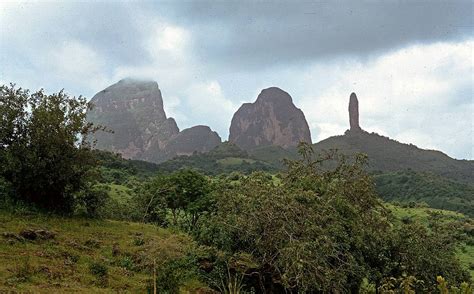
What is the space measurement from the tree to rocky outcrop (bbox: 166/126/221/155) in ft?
548

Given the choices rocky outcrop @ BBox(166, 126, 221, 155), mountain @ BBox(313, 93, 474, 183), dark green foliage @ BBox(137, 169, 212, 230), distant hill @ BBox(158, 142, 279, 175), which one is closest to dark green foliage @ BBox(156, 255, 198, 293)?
dark green foliage @ BBox(137, 169, 212, 230)

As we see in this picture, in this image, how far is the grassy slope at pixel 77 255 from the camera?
45.6 ft

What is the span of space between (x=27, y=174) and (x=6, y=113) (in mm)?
3252

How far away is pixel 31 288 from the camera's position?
12719 mm

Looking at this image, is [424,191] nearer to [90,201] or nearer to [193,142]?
[90,201]

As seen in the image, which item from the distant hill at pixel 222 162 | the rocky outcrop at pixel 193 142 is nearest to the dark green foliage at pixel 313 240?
the distant hill at pixel 222 162

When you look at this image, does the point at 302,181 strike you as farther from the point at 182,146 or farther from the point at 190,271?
the point at 182,146

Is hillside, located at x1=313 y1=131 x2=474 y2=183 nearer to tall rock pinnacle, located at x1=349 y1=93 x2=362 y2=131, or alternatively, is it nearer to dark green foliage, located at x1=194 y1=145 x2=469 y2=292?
tall rock pinnacle, located at x1=349 y1=93 x2=362 y2=131

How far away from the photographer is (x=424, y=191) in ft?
260

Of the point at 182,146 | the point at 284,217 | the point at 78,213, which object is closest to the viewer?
the point at 284,217

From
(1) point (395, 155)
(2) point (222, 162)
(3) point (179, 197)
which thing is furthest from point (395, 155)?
(3) point (179, 197)

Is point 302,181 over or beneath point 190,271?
over

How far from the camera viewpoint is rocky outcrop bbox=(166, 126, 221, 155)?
193m

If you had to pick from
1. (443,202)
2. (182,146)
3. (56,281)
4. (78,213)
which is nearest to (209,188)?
(78,213)
